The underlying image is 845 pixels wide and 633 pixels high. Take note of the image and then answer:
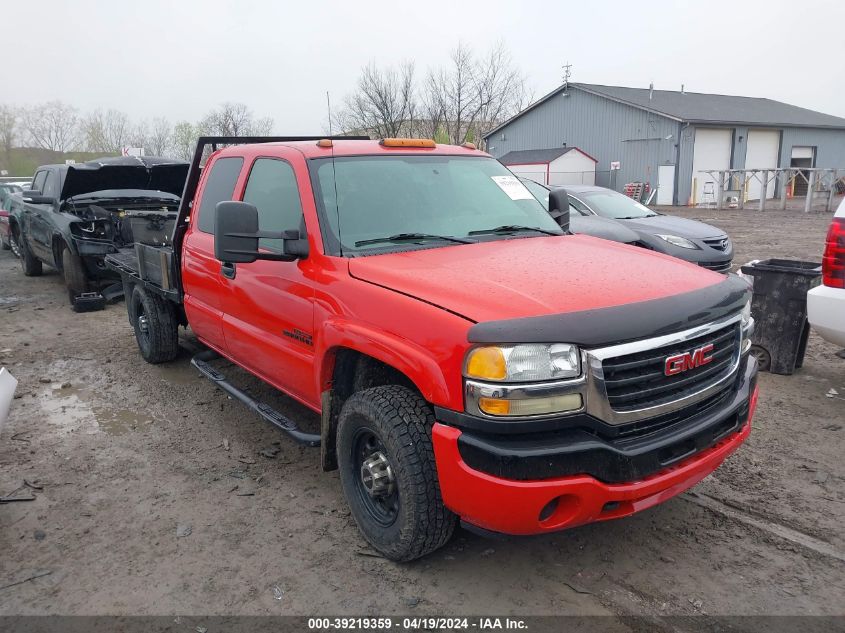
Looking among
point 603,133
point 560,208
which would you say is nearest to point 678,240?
point 560,208

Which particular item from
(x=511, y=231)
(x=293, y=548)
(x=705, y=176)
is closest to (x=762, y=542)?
(x=511, y=231)

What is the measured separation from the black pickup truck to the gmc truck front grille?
25.0 ft

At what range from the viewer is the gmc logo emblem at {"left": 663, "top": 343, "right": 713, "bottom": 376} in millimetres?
2611

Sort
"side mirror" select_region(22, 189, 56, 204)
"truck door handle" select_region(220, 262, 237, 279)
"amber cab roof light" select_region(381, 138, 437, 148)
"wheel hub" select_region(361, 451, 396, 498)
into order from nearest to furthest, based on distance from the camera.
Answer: "wheel hub" select_region(361, 451, 396, 498) < "amber cab roof light" select_region(381, 138, 437, 148) < "truck door handle" select_region(220, 262, 237, 279) < "side mirror" select_region(22, 189, 56, 204)

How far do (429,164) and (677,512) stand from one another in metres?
2.48

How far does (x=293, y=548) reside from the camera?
10.8 feet

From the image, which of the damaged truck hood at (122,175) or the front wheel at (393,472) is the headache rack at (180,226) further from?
the damaged truck hood at (122,175)

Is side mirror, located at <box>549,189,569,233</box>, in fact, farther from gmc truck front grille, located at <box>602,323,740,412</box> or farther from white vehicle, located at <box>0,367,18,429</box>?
white vehicle, located at <box>0,367,18,429</box>

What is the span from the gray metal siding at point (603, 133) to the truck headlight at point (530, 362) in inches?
1214

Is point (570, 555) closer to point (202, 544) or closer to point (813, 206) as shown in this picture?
point (202, 544)

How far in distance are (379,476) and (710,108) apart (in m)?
36.3

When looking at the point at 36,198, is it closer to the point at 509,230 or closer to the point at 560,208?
the point at 560,208

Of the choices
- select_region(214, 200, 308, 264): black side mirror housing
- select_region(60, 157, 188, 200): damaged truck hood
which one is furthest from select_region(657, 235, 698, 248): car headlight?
select_region(60, 157, 188, 200): damaged truck hood

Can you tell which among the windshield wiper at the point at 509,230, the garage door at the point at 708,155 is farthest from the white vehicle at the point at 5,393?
the garage door at the point at 708,155
